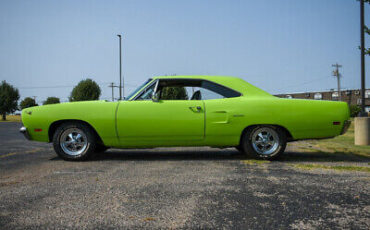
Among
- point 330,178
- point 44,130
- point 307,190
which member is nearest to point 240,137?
point 330,178

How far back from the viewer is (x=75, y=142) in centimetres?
468

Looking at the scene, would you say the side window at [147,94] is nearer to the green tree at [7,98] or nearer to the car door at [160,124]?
the car door at [160,124]

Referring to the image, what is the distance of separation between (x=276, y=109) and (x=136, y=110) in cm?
232

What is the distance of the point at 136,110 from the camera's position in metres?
4.63

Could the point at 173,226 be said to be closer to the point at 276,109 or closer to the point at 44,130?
the point at 276,109

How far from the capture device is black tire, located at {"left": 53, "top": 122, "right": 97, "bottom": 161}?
4.62m

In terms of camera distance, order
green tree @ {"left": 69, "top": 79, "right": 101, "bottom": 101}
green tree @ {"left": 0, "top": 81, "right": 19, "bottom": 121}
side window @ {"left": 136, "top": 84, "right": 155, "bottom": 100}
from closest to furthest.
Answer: side window @ {"left": 136, "top": 84, "right": 155, "bottom": 100}, green tree @ {"left": 0, "top": 81, "right": 19, "bottom": 121}, green tree @ {"left": 69, "top": 79, "right": 101, "bottom": 101}

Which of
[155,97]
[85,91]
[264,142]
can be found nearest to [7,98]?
[85,91]

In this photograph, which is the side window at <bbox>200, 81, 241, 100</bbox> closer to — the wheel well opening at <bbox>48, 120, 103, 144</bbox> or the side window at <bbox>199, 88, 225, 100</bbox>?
the side window at <bbox>199, 88, 225, 100</bbox>

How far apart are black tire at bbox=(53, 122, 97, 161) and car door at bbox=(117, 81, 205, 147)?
51cm

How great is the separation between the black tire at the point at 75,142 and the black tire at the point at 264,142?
257 centimetres

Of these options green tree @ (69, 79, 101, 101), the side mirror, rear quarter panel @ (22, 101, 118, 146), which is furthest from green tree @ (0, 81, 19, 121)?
the side mirror

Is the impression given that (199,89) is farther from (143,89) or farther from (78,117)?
(78,117)

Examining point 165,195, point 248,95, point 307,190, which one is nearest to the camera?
point 165,195
